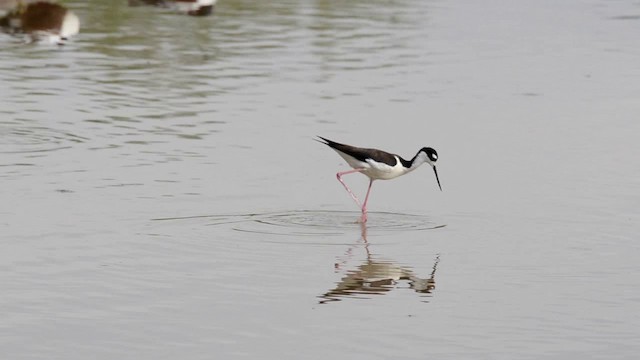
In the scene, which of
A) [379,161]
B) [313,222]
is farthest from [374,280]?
[379,161]

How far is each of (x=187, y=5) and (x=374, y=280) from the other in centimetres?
1363

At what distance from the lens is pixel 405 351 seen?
806cm

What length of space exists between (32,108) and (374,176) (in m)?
4.42

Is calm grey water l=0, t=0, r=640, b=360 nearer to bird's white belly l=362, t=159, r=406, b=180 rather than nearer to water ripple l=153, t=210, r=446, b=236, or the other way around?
water ripple l=153, t=210, r=446, b=236

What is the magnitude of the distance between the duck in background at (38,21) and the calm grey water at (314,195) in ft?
1.06

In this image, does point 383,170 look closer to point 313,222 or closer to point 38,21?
point 313,222

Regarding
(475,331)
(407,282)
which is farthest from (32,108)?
(475,331)

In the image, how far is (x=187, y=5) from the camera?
22.8 meters

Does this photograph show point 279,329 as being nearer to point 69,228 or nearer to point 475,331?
point 475,331


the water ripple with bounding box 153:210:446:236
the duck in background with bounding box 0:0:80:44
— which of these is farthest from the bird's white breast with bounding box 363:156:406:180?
the duck in background with bounding box 0:0:80:44

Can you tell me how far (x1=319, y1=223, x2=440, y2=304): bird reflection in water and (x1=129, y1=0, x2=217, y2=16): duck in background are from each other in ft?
41.6

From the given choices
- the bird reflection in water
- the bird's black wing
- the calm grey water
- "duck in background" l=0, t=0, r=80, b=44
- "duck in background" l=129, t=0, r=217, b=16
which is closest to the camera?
the calm grey water

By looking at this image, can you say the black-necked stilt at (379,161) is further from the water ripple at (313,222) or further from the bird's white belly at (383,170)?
the water ripple at (313,222)

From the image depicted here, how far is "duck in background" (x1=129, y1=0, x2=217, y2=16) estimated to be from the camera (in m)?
22.4
